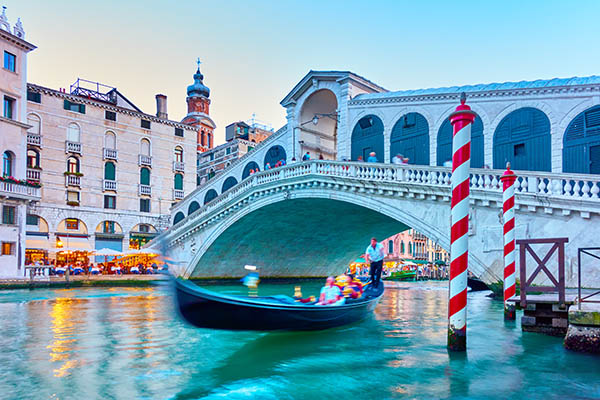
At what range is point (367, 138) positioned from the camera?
1351cm

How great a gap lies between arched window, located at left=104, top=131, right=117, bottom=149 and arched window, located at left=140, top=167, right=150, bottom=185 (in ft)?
5.42

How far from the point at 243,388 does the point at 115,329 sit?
372 centimetres

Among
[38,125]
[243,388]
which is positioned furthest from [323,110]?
[243,388]

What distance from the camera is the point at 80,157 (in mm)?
20797

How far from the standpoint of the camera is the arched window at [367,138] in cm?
1321

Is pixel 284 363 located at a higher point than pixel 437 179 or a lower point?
lower

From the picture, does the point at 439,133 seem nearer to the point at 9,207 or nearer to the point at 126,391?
the point at 126,391

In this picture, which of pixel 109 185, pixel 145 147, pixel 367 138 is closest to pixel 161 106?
pixel 145 147

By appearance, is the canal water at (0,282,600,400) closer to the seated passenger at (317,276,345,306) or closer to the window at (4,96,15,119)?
the seated passenger at (317,276,345,306)

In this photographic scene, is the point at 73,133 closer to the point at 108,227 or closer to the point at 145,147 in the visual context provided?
the point at 145,147

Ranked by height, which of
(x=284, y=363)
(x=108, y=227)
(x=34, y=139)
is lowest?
(x=284, y=363)

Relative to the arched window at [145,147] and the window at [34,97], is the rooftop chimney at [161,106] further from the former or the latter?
the window at [34,97]

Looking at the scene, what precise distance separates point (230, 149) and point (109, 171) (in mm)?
7925

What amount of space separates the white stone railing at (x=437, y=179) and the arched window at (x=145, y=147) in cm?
874
